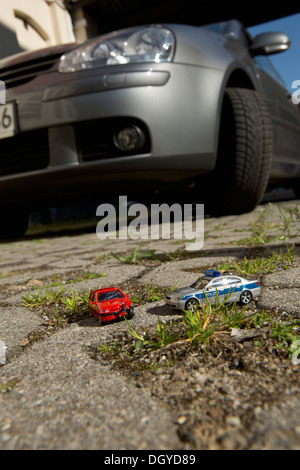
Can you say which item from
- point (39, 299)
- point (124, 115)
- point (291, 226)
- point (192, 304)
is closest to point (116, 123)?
point (124, 115)

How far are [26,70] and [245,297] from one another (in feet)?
8.08

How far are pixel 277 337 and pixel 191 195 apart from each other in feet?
9.65

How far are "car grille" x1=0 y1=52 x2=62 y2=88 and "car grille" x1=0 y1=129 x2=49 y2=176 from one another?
1.25 ft

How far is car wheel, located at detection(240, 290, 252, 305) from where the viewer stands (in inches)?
39.3

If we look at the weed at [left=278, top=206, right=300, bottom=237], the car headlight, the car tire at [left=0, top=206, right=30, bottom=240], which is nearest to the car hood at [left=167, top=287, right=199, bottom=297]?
the weed at [left=278, top=206, right=300, bottom=237]

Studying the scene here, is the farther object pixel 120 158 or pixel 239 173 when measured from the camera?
pixel 239 173

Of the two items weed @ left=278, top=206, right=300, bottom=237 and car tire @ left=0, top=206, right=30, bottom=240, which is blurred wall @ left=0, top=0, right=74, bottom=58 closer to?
car tire @ left=0, top=206, right=30, bottom=240

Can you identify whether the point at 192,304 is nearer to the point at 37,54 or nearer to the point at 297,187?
the point at 37,54

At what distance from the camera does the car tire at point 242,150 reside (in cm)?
299

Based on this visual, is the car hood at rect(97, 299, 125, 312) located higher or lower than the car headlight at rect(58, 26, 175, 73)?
lower

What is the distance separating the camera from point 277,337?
0.76 metres

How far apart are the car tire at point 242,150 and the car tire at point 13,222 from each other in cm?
217

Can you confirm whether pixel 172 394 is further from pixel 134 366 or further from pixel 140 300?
pixel 140 300

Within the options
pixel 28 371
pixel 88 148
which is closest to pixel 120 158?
pixel 88 148
